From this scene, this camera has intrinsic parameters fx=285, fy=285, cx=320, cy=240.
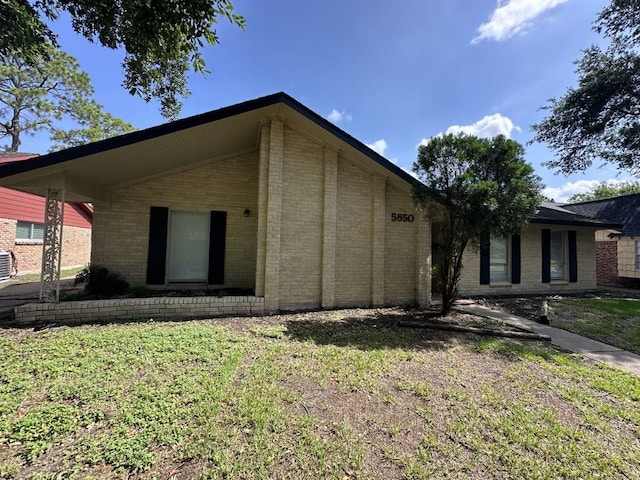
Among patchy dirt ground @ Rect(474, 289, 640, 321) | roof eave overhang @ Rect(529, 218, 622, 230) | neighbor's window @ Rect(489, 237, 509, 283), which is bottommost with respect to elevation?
patchy dirt ground @ Rect(474, 289, 640, 321)

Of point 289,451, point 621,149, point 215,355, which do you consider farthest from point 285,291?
point 621,149

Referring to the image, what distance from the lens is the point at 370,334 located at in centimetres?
557

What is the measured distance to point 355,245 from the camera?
7.74 meters

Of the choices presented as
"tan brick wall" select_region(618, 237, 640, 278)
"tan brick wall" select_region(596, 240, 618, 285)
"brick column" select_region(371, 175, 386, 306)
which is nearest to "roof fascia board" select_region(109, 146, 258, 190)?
"brick column" select_region(371, 175, 386, 306)

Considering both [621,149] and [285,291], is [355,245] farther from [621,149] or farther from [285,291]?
[621,149]

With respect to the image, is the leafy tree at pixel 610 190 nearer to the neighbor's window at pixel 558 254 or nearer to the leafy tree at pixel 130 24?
the neighbor's window at pixel 558 254

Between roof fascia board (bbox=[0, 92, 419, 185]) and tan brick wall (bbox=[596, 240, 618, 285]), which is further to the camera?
tan brick wall (bbox=[596, 240, 618, 285])

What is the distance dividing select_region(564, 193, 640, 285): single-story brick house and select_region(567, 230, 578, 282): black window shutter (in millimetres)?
Result: 5379

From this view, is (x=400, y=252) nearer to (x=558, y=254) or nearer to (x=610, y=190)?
(x=558, y=254)

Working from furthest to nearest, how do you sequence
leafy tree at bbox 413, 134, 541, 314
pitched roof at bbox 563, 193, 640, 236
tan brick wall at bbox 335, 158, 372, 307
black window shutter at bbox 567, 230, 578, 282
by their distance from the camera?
1. pitched roof at bbox 563, 193, 640, 236
2. black window shutter at bbox 567, 230, 578, 282
3. tan brick wall at bbox 335, 158, 372, 307
4. leafy tree at bbox 413, 134, 541, 314

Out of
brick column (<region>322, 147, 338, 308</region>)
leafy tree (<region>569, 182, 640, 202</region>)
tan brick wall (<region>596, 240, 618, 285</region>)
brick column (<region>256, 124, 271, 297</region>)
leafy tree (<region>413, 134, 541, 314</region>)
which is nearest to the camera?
leafy tree (<region>413, 134, 541, 314</region>)

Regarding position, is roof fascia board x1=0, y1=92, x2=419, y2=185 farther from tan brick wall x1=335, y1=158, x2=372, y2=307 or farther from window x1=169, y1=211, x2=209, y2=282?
window x1=169, y1=211, x2=209, y2=282

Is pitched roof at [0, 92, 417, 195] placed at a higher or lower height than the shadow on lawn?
higher

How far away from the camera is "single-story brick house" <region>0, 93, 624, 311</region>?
6.47 metres
